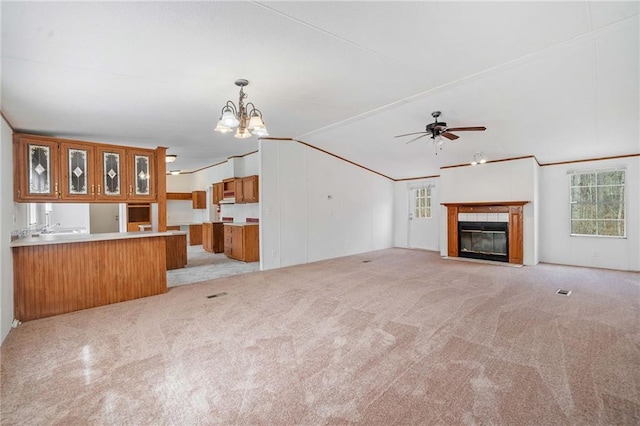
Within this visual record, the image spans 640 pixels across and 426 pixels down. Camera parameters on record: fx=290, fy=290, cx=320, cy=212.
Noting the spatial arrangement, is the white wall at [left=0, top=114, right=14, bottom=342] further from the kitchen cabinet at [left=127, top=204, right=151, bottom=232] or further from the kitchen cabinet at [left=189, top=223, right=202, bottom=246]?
the kitchen cabinet at [left=189, top=223, right=202, bottom=246]

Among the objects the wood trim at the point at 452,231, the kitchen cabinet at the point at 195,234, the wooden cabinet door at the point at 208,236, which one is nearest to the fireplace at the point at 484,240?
the wood trim at the point at 452,231

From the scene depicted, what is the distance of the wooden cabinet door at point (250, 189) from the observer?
695 cm

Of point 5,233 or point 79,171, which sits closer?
point 5,233

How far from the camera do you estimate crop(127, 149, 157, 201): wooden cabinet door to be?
4898 millimetres

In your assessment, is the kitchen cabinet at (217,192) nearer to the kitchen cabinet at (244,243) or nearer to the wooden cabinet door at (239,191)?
the wooden cabinet door at (239,191)

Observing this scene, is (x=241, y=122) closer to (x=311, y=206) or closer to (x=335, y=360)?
(x=335, y=360)

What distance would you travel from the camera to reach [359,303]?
3865mm

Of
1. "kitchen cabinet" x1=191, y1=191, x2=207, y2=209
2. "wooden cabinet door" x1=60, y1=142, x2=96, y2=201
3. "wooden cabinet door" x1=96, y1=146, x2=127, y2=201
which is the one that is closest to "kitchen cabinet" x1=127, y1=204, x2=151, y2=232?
"wooden cabinet door" x1=96, y1=146, x2=127, y2=201

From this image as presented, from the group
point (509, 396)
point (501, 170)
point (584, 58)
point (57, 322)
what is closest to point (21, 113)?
point (57, 322)

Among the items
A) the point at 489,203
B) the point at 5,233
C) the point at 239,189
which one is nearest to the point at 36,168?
the point at 5,233

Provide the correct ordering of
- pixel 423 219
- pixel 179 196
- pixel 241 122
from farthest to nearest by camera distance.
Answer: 1. pixel 179 196
2. pixel 423 219
3. pixel 241 122

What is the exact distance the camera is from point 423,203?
8.84 m

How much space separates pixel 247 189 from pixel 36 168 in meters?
3.81

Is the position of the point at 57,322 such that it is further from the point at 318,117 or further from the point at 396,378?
the point at 318,117
